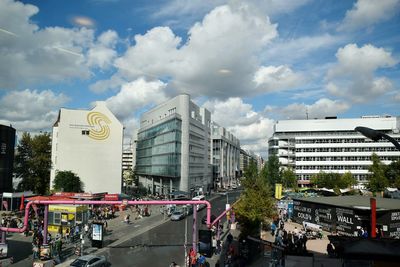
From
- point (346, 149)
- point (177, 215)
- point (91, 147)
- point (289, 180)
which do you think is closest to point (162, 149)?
point (91, 147)

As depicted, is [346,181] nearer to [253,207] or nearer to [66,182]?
[253,207]

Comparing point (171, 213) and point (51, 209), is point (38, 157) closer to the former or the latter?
point (171, 213)

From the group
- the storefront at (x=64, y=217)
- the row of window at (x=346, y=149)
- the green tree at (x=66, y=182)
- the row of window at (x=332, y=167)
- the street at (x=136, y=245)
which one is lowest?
the street at (x=136, y=245)

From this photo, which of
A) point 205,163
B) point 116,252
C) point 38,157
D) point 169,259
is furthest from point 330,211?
point 205,163

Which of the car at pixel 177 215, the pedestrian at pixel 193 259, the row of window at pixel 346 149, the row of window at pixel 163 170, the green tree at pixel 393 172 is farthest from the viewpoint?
the row of window at pixel 346 149

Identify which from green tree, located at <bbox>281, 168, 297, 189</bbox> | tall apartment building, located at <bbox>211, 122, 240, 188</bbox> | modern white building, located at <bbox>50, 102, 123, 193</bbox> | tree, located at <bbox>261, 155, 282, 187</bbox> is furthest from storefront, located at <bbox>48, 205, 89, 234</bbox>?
tall apartment building, located at <bbox>211, 122, 240, 188</bbox>

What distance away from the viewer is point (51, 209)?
37125mm

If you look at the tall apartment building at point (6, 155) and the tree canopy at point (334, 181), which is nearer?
the tall apartment building at point (6, 155)

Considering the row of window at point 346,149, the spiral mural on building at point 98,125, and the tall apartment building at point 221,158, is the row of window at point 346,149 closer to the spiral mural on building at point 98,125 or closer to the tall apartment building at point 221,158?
the tall apartment building at point 221,158

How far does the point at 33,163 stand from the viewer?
253ft

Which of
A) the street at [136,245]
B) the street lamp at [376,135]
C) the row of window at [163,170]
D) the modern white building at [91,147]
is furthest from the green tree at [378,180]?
the street lamp at [376,135]

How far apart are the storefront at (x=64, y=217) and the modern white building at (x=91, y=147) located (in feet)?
135

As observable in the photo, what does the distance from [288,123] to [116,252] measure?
102153 millimetres

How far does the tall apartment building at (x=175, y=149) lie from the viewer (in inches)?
3361
